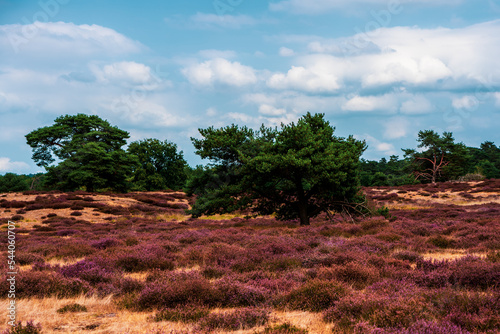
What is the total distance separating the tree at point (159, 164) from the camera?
68312 millimetres

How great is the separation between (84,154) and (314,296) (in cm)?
4854

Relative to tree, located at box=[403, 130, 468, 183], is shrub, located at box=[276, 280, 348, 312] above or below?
below

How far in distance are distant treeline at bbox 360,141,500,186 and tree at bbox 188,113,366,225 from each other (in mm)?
16423

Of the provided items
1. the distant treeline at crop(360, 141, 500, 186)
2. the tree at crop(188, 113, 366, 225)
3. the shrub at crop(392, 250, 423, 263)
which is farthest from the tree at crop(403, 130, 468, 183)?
the shrub at crop(392, 250, 423, 263)

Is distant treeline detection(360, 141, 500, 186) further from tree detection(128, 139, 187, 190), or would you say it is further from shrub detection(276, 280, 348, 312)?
tree detection(128, 139, 187, 190)

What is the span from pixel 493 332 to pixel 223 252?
7.19m

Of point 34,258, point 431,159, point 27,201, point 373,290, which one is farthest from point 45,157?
point 431,159

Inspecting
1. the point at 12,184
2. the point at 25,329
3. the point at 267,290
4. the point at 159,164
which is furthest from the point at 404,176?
the point at 12,184

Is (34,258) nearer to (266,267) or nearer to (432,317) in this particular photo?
(266,267)

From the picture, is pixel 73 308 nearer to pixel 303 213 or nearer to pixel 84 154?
pixel 303 213

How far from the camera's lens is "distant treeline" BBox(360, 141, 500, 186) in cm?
5816

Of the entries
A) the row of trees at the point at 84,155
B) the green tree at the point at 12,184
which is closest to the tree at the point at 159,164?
the row of trees at the point at 84,155

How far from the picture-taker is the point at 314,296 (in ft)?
18.8

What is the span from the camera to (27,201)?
3266cm
